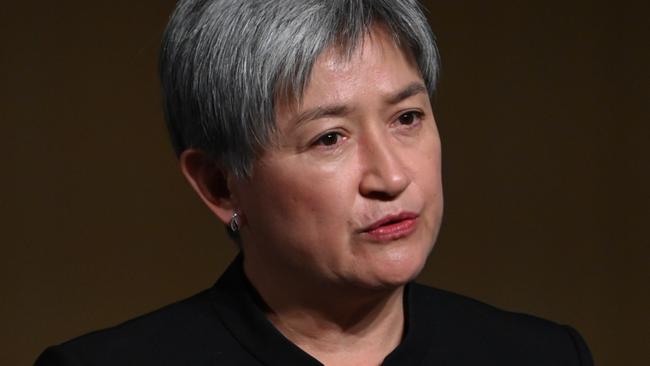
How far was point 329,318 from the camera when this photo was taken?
6.37 ft

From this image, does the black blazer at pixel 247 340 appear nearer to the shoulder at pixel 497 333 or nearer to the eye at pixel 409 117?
the shoulder at pixel 497 333

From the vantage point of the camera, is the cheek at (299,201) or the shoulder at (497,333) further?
the shoulder at (497,333)

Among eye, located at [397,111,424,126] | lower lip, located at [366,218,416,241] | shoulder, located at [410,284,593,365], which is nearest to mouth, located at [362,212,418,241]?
lower lip, located at [366,218,416,241]

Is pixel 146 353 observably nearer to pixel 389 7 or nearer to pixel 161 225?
pixel 389 7

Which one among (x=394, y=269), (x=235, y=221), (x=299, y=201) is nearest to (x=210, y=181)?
(x=235, y=221)

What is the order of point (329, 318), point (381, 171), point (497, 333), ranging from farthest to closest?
point (497, 333), point (329, 318), point (381, 171)

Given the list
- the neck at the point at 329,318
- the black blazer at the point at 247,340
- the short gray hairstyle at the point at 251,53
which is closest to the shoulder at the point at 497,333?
the black blazer at the point at 247,340

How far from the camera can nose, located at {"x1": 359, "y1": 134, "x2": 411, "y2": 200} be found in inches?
71.6

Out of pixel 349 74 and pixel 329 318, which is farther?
pixel 329 318

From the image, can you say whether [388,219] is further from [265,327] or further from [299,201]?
[265,327]

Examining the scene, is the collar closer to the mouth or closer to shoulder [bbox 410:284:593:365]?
shoulder [bbox 410:284:593:365]

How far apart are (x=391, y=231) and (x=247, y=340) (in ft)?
0.82

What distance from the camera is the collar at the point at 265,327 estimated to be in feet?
6.38

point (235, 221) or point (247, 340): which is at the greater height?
point (235, 221)
